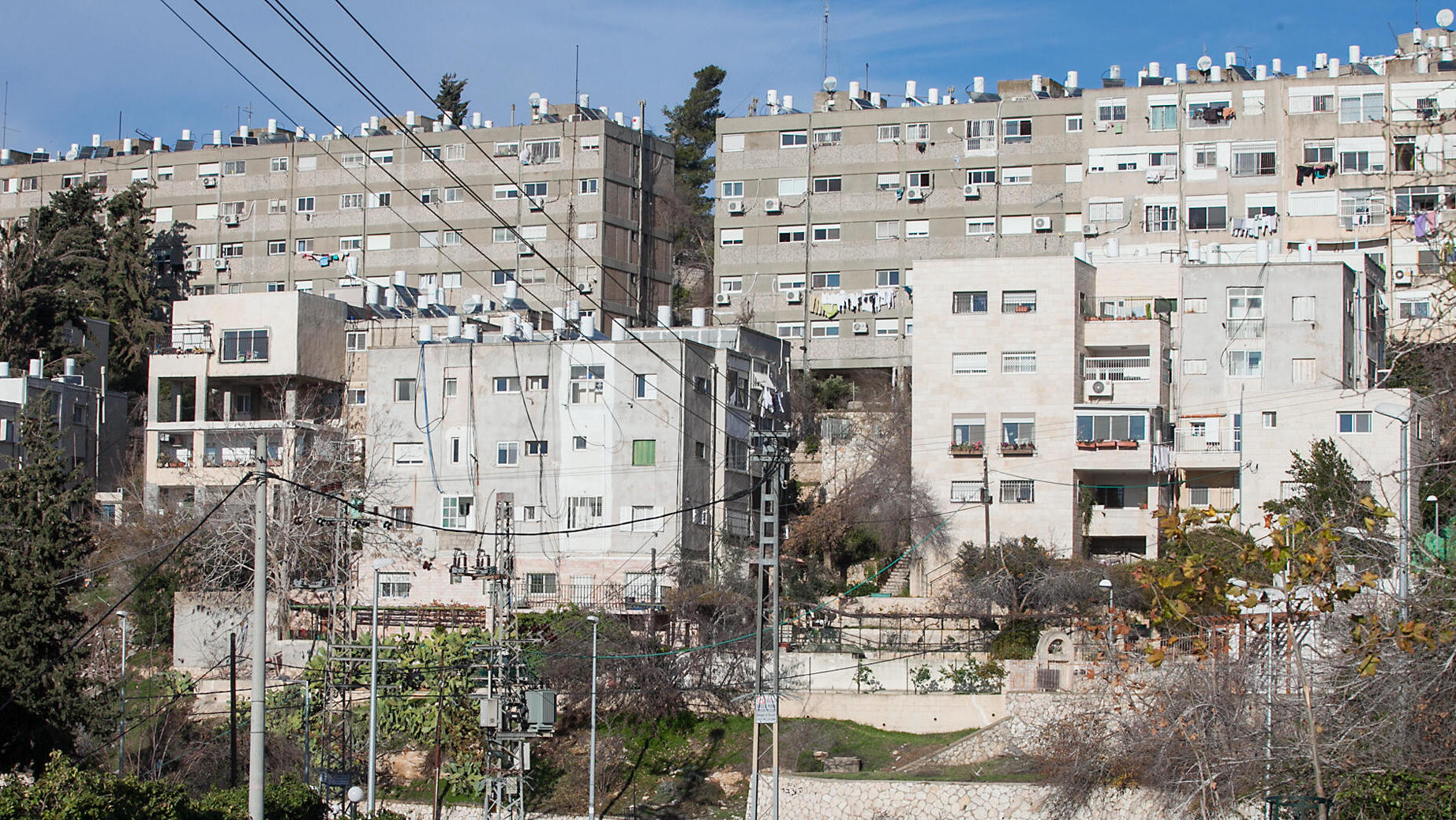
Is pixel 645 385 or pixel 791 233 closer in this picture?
pixel 645 385

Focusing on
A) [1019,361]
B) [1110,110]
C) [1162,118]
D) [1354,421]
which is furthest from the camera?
[1110,110]

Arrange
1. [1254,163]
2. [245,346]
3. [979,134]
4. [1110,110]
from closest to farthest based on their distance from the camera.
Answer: [245,346] < [1254,163] < [1110,110] < [979,134]

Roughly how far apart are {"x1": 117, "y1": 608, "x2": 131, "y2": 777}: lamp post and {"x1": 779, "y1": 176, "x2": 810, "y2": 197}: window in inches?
1226

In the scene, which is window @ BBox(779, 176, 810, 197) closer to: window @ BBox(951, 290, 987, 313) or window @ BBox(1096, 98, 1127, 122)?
window @ BBox(1096, 98, 1127, 122)

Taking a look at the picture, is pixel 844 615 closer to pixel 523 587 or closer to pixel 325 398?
pixel 523 587

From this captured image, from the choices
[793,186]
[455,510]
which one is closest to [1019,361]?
[455,510]

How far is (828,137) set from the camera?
69.9 m

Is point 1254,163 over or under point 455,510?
over

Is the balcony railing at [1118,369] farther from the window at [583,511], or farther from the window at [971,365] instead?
the window at [583,511]

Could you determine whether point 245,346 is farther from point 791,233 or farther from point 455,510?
point 791,233

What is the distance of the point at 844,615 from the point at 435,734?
1164 centimetres

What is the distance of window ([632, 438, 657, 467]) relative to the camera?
53.6 meters

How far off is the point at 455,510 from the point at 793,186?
22.6m

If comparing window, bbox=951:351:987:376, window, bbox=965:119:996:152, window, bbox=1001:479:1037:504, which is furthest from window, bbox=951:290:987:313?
window, bbox=965:119:996:152
